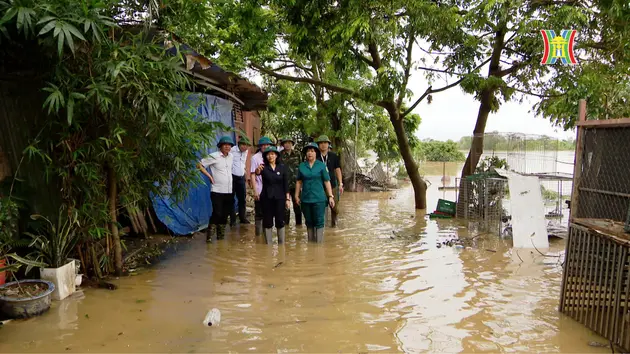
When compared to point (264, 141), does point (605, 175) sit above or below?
below

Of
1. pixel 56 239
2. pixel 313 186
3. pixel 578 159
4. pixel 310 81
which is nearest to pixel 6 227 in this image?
pixel 56 239

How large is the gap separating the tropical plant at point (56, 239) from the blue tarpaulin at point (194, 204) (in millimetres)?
1941

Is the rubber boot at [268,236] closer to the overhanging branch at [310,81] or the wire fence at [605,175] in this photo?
the overhanging branch at [310,81]

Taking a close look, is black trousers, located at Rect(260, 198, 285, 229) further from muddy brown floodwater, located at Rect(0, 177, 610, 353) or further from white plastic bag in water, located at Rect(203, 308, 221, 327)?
white plastic bag in water, located at Rect(203, 308, 221, 327)

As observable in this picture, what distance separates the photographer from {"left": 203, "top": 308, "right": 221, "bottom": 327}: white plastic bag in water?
3980mm

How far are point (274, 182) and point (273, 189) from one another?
0.11 m

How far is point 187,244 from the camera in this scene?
7.32 m

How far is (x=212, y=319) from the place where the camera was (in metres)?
3.99

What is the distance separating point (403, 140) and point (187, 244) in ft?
21.4

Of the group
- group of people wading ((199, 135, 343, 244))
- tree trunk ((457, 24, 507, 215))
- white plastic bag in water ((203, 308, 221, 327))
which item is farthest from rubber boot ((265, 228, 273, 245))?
tree trunk ((457, 24, 507, 215))

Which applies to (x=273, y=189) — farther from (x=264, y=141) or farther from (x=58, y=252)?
(x=58, y=252)

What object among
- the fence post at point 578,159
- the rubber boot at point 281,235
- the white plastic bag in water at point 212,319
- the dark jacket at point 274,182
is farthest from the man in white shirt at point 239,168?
the fence post at point 578,159

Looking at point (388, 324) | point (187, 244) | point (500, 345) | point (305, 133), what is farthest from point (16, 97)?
point (305, 133)

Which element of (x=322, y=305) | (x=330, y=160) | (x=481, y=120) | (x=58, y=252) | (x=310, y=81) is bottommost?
(x=322, y=305)
